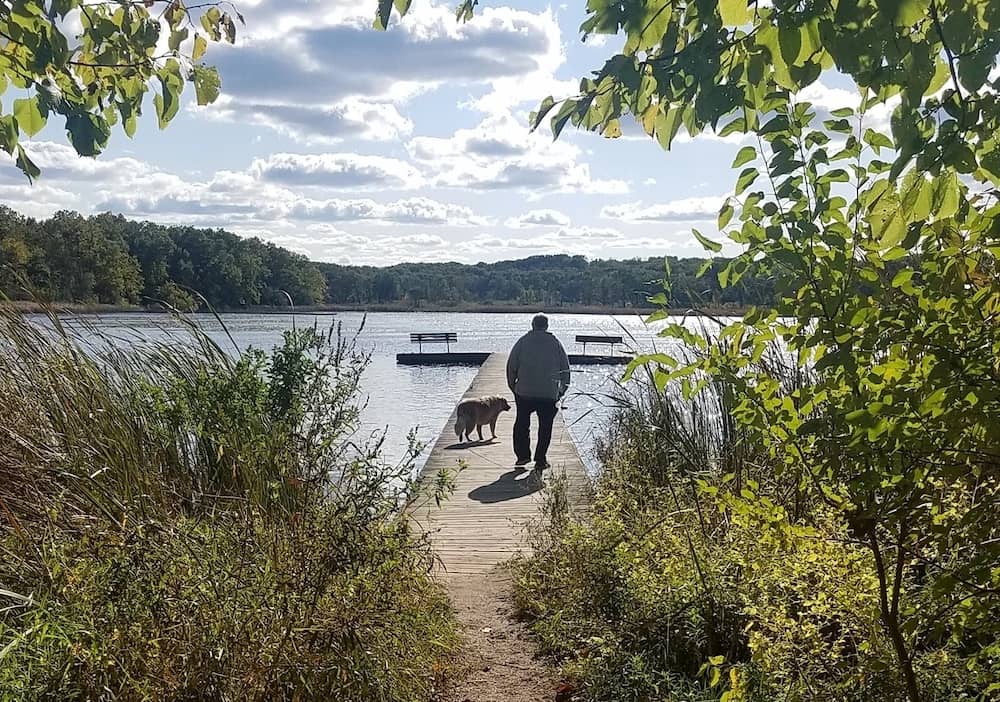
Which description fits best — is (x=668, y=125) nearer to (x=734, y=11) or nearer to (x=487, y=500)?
(x=734, y=11)

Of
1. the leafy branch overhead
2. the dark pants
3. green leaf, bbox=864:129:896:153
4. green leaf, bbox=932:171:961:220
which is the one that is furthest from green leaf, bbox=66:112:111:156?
the dark pants

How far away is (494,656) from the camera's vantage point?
435cm

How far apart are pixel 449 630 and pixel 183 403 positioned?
5.58 feet

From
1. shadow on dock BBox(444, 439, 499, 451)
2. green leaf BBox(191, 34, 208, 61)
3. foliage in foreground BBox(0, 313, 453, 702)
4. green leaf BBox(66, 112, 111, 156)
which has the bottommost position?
shadow on dock BBox(444, 439, 499, 451)

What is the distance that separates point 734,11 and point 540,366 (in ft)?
25.8

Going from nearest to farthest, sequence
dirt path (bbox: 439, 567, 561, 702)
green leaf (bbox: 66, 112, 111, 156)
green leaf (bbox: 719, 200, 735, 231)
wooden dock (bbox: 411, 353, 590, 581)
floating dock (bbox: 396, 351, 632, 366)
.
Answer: green leaf (bbox: 719, 200, 735, 231)
green leaf (bbox: 66, 112, 111, 156)
dirt path (bbox: 439, 567, 561, 702)
wooden dock (bbox: 411, 353, 590, 581)
floating dock (bbox: 396, 351, 632, 366)

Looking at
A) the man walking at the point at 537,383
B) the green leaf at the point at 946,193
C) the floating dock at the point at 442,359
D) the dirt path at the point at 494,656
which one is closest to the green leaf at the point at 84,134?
the green leaf at the point at 946,193

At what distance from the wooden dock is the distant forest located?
1.71 meters

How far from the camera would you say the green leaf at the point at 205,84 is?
8.92 ft

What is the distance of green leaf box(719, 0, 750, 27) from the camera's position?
1.51m

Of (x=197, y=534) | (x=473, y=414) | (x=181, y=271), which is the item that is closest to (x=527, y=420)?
(x=473, y=414)

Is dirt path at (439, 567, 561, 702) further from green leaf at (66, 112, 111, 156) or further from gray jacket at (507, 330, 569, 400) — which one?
gray jacket at (507, 330, 569, 400)

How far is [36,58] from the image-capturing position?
7.27 feet

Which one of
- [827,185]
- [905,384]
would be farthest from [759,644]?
[827,185]
